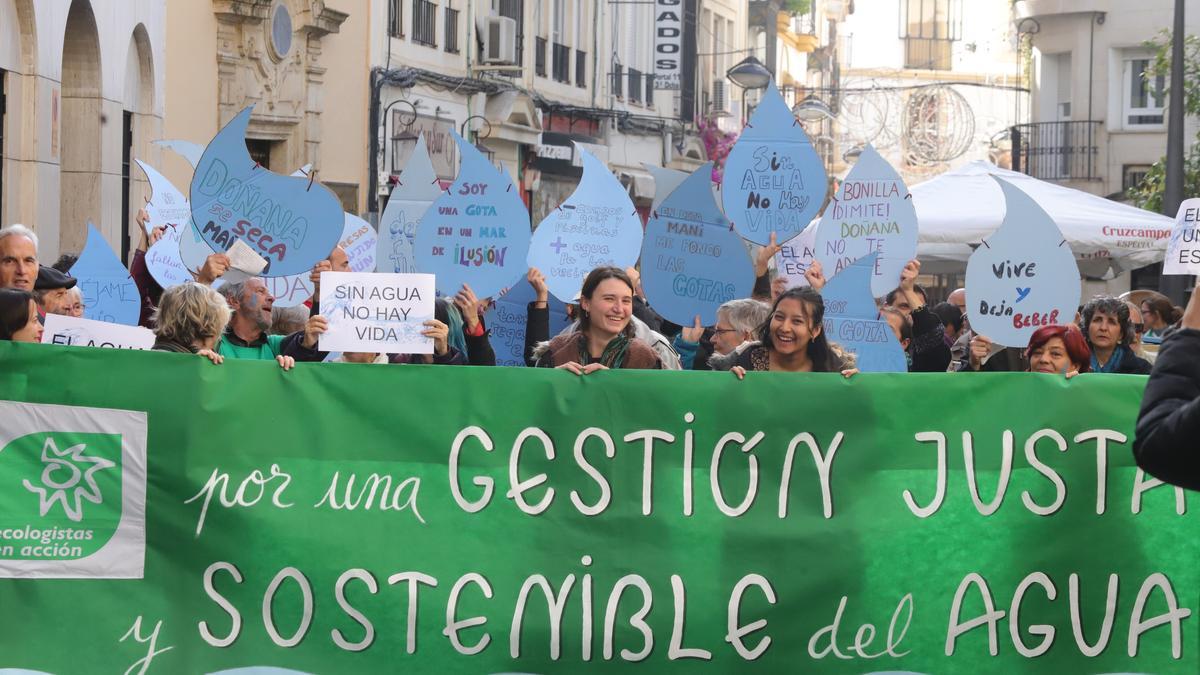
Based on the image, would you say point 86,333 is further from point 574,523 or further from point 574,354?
point 574,523

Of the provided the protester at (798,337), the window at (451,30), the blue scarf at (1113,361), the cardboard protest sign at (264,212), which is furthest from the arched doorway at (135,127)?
the protester at (798,337)

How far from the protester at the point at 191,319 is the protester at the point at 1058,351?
3.13 meters

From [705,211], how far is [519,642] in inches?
170

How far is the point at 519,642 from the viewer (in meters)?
5.50

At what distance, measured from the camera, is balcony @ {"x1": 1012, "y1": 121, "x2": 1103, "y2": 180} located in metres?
33.0

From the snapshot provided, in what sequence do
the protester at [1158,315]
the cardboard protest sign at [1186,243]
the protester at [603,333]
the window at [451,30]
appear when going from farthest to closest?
the window at [451,30]
the protester at [1158,315]
the cardboard protest sign at [1186,243]
the protester at [603,333]

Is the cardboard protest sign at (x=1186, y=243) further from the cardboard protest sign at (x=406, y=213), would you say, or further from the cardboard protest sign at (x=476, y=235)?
the cardboard protest sign at (x=406, y=213)

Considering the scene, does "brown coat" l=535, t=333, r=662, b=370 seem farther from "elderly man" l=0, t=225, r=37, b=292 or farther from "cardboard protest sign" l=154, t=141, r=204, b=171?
"cardboard protest sign" l=154, t=141, r=204, b=171

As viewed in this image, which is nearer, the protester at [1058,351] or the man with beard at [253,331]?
the protester at [1058,351]

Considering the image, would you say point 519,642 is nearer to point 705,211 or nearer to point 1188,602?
point 1188,602

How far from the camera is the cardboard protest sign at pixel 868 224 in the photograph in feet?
28.7

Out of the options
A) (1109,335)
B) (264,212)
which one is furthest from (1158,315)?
(264,212)

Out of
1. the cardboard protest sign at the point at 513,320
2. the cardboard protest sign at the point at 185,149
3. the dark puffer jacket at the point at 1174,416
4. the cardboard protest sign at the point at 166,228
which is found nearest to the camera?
the dark puffer jacket at the point at 1174,416

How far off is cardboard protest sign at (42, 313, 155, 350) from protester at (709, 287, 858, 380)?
2372 mm
